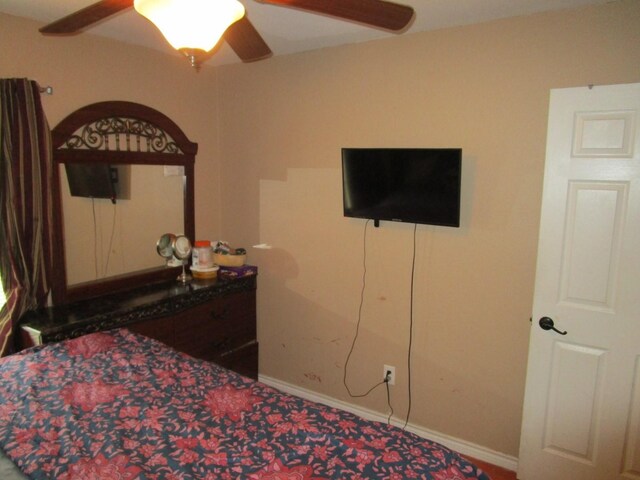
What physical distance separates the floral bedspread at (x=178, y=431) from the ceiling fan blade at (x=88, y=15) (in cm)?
133

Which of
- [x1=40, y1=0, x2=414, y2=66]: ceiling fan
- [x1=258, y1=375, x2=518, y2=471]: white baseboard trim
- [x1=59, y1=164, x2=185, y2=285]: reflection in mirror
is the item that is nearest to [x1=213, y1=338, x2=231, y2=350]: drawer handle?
[x1=258, y1=375, x2=518, y2=471]: white baseboard trim

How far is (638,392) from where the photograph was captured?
2002mm

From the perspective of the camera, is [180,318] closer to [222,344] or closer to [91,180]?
[222,344]

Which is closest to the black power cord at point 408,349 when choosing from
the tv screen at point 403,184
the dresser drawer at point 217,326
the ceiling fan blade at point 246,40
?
the tv screen at point 403,184

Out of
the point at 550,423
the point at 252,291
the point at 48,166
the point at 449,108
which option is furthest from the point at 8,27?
the point at 550,423

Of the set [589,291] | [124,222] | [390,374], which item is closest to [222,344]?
[124,222]

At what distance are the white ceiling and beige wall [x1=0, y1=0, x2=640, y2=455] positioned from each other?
0.07 metres

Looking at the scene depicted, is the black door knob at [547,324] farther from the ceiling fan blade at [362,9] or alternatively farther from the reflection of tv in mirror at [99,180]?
the reflection of tv in mirror at [99,180]

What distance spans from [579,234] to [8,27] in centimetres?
300

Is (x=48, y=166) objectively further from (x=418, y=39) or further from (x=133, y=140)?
(x=418, y=39)

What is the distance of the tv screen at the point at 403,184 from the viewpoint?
229 cm

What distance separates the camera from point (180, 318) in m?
2.61

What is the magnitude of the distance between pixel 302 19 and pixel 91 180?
59.9 inches

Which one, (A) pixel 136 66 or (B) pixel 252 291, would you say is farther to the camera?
(B) pixel 252 291
